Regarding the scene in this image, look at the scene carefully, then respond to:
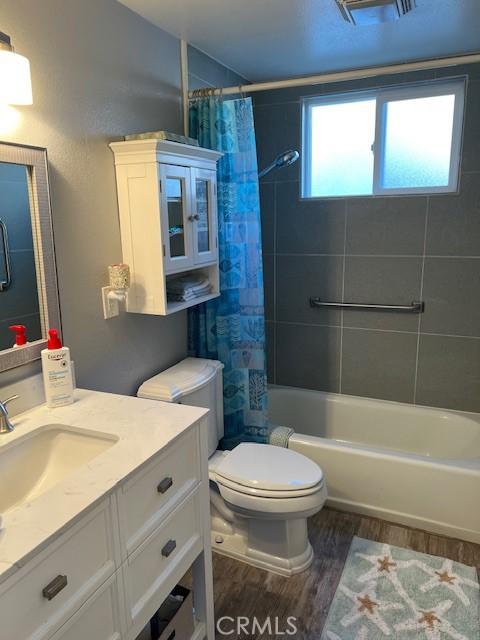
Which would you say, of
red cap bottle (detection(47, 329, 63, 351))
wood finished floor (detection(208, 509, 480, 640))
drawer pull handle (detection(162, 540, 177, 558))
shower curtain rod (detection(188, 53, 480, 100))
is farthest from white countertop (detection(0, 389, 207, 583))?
shower curtain rod (detection(188, 53, 480, 100))

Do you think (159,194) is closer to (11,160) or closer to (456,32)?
(11,160)

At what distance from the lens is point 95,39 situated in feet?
5.49

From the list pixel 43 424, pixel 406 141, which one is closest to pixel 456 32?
pixel 406 141

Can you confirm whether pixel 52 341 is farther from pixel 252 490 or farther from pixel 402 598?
pixel 402 598

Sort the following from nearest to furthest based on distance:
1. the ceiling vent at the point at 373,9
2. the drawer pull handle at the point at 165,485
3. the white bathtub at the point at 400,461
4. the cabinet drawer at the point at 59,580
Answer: the cabinet drawer at the point at 59,580
the drawer pull handle at the point at 165,485
the ceiling vent at the point at 373,9
the white bathtub at the point at 400,461

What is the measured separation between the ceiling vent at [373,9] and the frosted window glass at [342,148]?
0.96 metres

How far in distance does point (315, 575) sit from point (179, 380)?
38.9 inches

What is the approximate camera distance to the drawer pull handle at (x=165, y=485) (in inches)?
49.7

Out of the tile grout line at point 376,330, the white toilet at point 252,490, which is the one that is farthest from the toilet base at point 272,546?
the tile grout line at point 376,330

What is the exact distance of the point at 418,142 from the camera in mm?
2701

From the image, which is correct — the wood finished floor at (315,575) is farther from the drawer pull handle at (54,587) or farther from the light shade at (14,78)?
the light shade at (14,78)

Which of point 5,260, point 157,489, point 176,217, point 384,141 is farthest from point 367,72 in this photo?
point 157,489

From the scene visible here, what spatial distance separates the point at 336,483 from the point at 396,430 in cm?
65

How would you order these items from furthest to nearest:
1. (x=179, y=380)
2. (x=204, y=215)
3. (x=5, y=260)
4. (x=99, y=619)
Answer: (x=204, y=215), (x=179, y=380), (x=5, y=260), (x=99, y=619)
